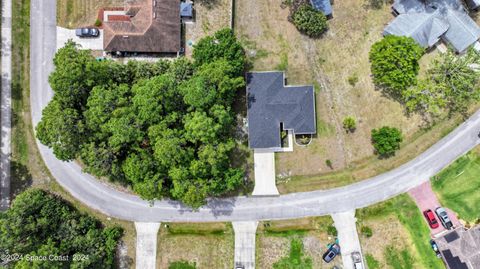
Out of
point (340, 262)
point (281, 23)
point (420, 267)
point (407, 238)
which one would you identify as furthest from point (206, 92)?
point (420, 267)

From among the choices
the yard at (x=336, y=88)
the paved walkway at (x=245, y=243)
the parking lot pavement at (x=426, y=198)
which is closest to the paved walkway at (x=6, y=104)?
the yard at (x=336, y=88)

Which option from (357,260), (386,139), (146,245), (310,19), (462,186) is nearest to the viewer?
(386,139)

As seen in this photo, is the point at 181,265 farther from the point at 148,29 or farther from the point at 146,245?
the point at 148,29

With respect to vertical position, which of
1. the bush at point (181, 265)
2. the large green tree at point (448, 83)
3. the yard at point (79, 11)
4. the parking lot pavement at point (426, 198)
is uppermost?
the yard at point (79, 11)

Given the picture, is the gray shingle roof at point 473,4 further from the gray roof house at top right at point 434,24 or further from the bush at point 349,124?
the bush at point 349,124

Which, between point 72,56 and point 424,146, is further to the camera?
point 424,146

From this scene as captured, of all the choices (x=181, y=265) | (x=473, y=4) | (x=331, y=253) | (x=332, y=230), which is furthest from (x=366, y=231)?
(x=473, y=4)

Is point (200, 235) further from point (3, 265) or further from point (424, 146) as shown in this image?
point (424, 146)
